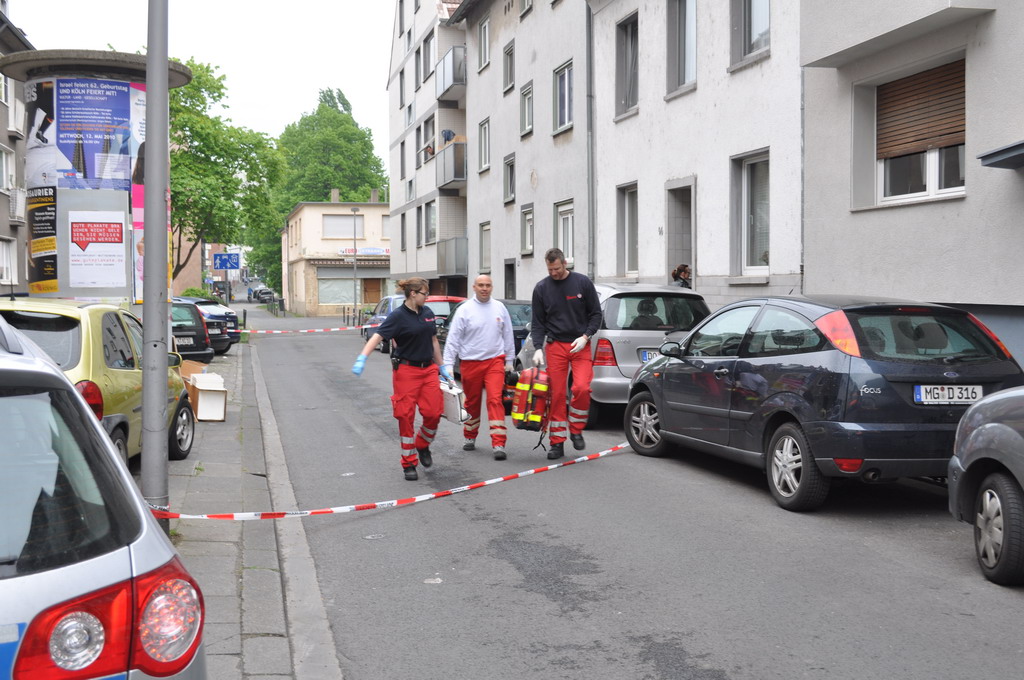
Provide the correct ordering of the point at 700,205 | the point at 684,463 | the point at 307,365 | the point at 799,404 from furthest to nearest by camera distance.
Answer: the point at 307,365 < the point at 700,205 < the point at 684,463 < the point at 799,404

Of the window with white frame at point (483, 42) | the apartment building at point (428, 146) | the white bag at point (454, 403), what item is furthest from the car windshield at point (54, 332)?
the apartment building at point (428, 146)

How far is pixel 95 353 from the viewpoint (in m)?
7.89

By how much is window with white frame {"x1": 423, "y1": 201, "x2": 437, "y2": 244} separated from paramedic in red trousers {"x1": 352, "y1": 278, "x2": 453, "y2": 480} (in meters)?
30.0

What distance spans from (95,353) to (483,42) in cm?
2589

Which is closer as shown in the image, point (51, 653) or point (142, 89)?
point (51, 653)

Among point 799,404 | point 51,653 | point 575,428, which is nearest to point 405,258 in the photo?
point 575,428

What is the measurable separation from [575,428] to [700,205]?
27.2 ft

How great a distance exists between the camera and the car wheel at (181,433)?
9.79 m

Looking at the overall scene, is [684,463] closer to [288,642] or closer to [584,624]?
[584,624]

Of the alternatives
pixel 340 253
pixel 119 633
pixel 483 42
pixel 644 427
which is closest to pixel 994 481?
pixel 644 427

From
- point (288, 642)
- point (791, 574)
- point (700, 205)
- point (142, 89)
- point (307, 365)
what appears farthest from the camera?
point (307, 365)

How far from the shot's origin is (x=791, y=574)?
225 inches

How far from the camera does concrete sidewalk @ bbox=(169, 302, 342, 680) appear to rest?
4566 mm

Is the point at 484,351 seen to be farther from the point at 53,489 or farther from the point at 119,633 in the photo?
the point at 119,633
